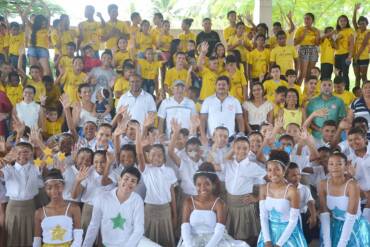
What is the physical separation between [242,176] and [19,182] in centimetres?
213

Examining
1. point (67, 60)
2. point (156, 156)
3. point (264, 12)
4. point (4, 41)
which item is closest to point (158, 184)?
point (156, 156)

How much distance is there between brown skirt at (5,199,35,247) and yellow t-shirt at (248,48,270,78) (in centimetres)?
482

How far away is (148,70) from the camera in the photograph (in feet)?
28.3

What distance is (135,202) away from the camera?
16.3 ft

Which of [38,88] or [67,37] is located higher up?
[67,37]

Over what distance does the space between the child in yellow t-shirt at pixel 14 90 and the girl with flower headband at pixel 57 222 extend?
303 centimetres

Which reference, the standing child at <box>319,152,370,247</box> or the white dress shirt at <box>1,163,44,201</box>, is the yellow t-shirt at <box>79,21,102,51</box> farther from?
the standing child at <box>319,152,370,247</box>

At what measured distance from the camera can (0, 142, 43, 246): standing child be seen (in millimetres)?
5270

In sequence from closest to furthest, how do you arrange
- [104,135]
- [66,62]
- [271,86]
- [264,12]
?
[104,135] < [271,86] < [66,62] < [264,12]

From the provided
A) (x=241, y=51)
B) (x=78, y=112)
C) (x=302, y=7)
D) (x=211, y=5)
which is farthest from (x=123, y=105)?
(x=211, y=5)

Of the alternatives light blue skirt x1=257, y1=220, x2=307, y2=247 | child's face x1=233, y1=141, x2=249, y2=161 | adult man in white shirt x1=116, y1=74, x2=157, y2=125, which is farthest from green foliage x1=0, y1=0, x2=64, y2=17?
light blue skirt x1=257, y1=220, x2=307, y2=247

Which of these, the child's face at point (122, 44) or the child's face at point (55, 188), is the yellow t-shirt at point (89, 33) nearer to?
the child's face at point (122, 44)

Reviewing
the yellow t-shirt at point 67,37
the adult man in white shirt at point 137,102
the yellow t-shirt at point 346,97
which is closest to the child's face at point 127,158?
the adult man in white shirt at point 137,102

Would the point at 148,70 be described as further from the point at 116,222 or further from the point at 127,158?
the point at 116,222
